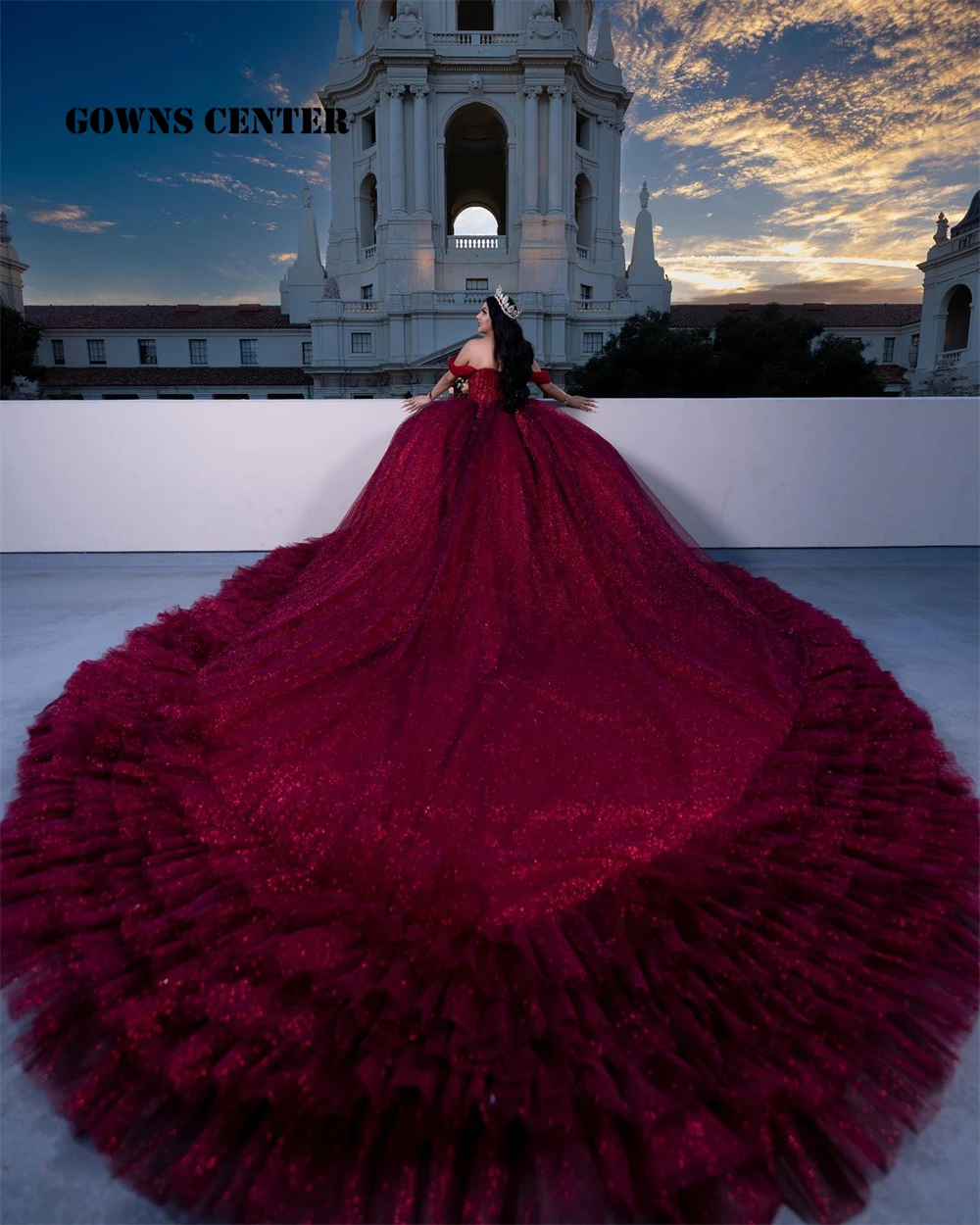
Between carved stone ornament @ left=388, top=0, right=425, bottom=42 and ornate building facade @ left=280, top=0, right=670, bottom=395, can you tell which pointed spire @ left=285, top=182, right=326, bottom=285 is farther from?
carved stone ornament @ left=388, top=0, right=425, bottom=42

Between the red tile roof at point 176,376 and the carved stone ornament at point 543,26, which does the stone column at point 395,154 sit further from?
the red tile roof at point 176,376

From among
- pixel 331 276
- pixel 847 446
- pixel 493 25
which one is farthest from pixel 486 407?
pixel 493 25

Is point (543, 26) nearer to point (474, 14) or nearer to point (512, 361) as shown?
point (474, 14)

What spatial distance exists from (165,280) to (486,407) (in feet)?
97.4

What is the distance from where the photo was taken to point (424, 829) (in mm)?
1181

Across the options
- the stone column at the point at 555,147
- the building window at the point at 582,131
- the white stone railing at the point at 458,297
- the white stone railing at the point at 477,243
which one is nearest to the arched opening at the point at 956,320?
the building window at the point at 582,131

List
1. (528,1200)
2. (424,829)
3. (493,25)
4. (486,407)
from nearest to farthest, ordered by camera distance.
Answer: (528,1200)
(424,829)
(486,407)
(493,25)

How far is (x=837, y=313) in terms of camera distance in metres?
27.8

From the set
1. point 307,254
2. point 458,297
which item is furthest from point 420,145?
point 307,254

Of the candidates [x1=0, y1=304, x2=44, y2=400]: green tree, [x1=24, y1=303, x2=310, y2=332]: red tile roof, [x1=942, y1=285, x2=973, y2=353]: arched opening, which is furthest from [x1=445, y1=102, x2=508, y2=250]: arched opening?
[x1=942, y1=285, x2=973, y2=353]: arched opening

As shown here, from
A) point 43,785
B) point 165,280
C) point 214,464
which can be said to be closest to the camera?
point 43,785

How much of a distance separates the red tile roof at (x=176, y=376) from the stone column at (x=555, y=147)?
9376mm

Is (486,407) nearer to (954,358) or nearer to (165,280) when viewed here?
(954,358)

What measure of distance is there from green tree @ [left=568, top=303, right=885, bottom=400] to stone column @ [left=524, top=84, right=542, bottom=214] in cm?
588
